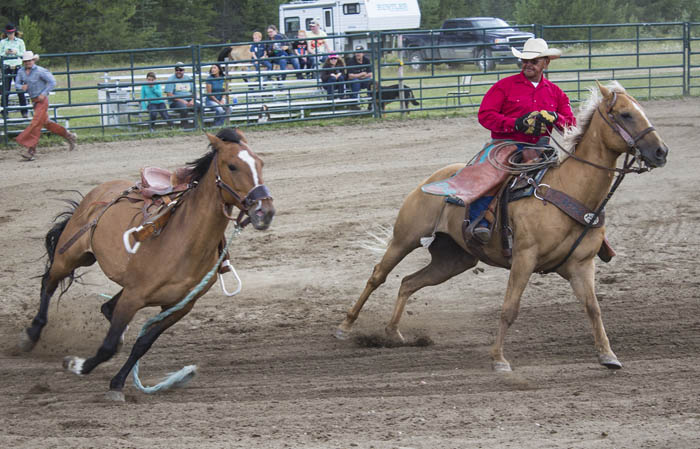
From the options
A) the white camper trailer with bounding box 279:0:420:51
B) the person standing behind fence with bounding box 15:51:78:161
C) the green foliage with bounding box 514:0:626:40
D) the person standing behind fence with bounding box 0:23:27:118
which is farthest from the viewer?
the green foliage with bounding box 514:0:626:40

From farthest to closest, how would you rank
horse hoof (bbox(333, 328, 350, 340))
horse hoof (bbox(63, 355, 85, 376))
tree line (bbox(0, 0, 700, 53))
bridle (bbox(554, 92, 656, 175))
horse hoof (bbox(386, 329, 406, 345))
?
1. tree line (bbox(0, 0, 700, 53))
2. horse hoof (bbox(333, 328, 350, 340))
3. horse hoof (bbox(386, 329, 406, 345))
4. horse hoof (bbox(63, 355, 85, 376))
5. bridle (bbox(554, 92, 656, 175))

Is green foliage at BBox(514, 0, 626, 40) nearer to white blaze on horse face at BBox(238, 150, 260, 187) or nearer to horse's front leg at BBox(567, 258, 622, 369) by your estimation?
horse's front leg at BBox(567, 258, 622, 369)

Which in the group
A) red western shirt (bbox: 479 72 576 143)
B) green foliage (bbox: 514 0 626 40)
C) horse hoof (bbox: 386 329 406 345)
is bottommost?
horse hoof (bbox: 386 329 406 345)

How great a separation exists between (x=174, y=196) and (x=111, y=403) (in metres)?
1.48

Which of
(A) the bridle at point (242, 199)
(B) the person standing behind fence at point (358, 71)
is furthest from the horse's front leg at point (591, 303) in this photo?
(B) the person standing behind fence at point (358, 71)

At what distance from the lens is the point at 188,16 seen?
40594mm

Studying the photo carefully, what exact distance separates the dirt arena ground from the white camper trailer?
2095cm

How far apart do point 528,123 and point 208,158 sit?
241cm

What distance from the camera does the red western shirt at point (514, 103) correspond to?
6.32 meters

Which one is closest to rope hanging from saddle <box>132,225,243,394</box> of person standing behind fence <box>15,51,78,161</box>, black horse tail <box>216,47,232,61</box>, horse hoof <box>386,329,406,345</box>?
horse hoof <box>386,329,406,345</box>

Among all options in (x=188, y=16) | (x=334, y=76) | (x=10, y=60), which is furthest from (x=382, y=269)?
(x=188, y=16)

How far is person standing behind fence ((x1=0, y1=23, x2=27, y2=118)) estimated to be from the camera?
15.6 metres

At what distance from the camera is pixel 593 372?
581 centimetres

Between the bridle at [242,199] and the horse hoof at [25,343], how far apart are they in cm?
241
